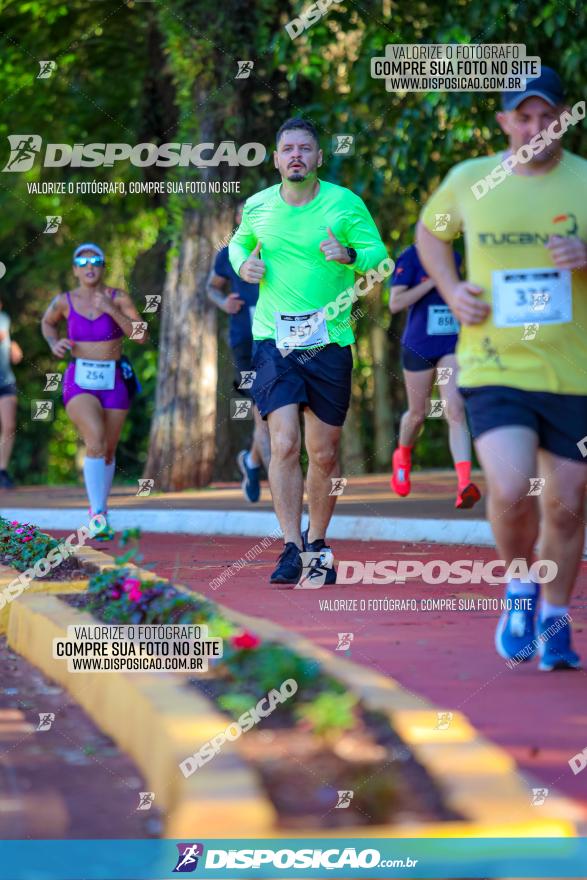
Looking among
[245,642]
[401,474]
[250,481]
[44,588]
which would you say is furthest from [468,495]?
[245,642]

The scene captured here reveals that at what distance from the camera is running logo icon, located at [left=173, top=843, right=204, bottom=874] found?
3990 mm

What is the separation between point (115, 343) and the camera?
12617mm

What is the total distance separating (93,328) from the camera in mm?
12625

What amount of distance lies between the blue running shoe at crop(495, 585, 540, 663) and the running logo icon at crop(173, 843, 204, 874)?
8.93ft

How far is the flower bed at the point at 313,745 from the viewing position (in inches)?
175

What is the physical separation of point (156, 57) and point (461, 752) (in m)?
21.1

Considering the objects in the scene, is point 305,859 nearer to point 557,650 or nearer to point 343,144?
point 557,650

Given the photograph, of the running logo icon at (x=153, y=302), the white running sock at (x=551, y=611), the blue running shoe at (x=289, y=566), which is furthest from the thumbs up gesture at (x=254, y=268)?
the running logo icon at (x=153, y=302)

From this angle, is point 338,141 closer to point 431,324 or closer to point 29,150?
point 431,324

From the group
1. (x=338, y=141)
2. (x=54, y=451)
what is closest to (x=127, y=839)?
(x=338, y=141)

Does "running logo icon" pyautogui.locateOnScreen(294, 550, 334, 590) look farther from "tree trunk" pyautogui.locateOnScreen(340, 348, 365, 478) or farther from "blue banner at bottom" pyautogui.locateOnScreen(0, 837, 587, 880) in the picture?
"tree trunk" pyautogui.locateOnScreen(340, 348, 365, 478)

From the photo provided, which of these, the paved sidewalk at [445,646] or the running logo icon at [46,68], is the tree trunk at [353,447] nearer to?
the running logo icon at [46,68]

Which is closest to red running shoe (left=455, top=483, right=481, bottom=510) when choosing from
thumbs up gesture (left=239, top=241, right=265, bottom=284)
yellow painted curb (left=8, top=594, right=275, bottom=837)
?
thumbs up gesture (left=239, top=241, right=265, bottom=284)

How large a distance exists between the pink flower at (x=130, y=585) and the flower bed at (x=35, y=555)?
53.7 inches
